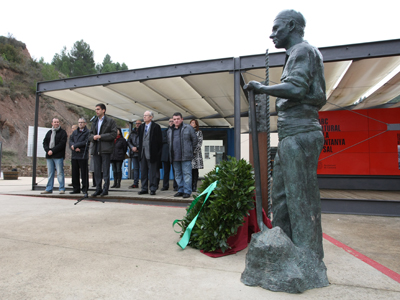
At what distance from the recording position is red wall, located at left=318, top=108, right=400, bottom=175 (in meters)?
7.18

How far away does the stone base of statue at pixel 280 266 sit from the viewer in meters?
1.69

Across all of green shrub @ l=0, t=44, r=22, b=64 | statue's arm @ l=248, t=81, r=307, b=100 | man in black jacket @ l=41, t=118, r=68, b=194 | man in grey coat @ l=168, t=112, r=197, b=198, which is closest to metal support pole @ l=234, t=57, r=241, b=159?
man in grey coat @ l=168, t=112, r=197, b=198

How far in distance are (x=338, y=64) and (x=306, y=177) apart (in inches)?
149

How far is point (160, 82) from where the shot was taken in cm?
617

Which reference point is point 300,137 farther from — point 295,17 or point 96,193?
point 96,193

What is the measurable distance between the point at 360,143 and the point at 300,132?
6534 millimetres

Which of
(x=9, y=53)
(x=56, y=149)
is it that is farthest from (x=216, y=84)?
(x=9, y=53)

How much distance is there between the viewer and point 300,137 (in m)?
1.94

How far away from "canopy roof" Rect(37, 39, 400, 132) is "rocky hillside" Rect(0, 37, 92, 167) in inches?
797

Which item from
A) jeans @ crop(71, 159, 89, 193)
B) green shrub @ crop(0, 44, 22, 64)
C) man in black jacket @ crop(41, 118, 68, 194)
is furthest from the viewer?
green shrub @ crop(0, 44, 22, 64)

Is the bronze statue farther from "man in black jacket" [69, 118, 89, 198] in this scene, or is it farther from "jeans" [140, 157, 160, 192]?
"man in black jacket" [69, 118, 89, 198]

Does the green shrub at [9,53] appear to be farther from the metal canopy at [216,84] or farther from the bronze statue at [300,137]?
the bronze statue at [300,137]

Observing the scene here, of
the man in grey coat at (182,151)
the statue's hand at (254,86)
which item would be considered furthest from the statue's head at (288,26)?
the man in grey coat at (182,151)

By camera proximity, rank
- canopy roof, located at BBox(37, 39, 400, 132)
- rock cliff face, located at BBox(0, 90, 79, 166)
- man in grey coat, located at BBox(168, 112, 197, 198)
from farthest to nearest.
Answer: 1. rock cliff face, located at BBox(0, 90, 79, 166)
2. man in grey coat, located at BBox(168, 112, 197, 198)
3. canopy roof, located at BBox(37, 39, 400, 132)
